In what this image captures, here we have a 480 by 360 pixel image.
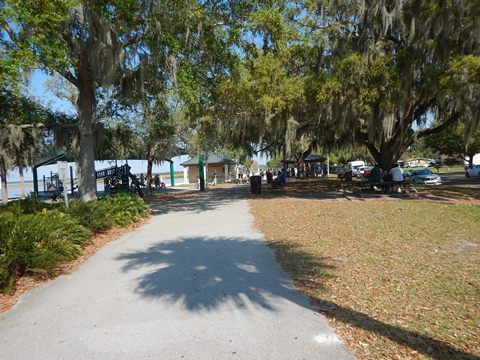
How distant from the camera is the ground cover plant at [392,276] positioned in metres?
3.31

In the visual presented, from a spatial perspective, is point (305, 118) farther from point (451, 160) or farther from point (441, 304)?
point (451, 160)

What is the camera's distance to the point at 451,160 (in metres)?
68.2

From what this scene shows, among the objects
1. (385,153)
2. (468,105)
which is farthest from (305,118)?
(468,105)

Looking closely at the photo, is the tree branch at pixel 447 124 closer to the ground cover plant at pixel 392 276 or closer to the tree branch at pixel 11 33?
the ground cover plant at pixel 392 276

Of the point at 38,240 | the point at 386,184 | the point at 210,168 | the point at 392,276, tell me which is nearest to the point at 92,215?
the point at 38,240

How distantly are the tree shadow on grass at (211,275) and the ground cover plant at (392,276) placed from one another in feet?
1.21

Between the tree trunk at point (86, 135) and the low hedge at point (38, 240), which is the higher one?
the tree trunk at point (86, 135)

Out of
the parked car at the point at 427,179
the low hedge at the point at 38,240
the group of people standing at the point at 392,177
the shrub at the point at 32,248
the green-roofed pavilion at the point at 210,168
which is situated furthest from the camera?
the green-roofed pavilion at the point at 210,168

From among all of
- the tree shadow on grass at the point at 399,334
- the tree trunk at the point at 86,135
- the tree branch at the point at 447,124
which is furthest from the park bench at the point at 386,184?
the tree shadow on grass at the point at 399,334

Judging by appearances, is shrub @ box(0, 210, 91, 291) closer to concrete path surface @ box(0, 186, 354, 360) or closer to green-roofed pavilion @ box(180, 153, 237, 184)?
concrete path surface @ box(0, 186, 354, 360)

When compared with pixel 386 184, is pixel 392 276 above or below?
below

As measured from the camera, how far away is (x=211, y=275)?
17.9ft

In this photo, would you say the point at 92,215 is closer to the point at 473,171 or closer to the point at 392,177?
the point at 392,177

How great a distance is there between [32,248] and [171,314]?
121 inches
